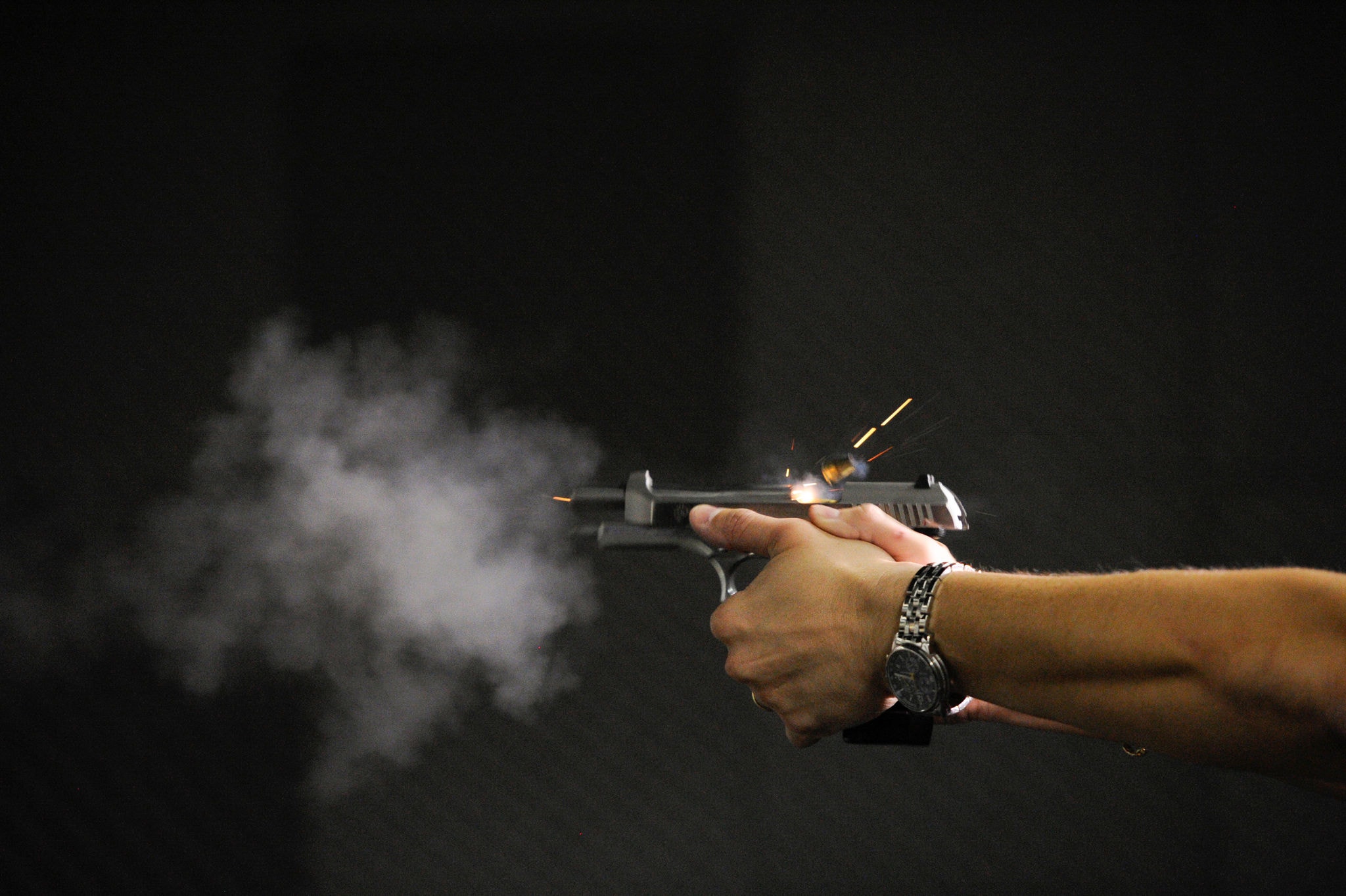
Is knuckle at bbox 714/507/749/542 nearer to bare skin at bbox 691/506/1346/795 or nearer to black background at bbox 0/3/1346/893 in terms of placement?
bare skin at bbox 691/506/1346/795

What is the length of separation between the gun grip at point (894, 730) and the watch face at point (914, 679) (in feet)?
0.44

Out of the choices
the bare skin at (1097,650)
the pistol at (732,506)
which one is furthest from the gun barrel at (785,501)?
the bare skin at (1097,650)

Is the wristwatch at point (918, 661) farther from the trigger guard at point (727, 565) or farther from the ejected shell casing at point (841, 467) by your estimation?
the ejected shell casing at point (841, 467)

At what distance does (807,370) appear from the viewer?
5.20ft

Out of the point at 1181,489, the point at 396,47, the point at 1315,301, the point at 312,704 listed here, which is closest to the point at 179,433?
the point at 312,704

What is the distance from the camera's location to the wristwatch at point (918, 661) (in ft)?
2.31

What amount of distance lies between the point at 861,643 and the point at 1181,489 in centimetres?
116

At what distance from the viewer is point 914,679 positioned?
719 mm

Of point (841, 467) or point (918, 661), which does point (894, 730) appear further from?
point (841, 467)

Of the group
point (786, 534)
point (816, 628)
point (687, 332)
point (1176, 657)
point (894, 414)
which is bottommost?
point (1176, 657)

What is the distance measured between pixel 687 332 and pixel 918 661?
1.00 m

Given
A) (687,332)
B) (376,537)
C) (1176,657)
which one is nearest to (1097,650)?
(1176,657)

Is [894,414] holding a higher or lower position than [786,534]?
higher

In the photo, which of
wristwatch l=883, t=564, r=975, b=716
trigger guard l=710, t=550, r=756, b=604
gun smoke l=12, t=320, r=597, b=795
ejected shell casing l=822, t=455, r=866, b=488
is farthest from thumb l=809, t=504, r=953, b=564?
gun smoke l=12, t=320, r=597, b=795
